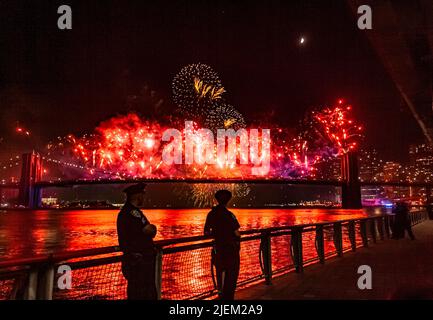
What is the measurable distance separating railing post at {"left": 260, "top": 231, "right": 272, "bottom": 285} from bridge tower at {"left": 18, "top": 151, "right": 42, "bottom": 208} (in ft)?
306

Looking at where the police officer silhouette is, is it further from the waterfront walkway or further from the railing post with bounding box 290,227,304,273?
the railing post with bounding box 290,227,304,273

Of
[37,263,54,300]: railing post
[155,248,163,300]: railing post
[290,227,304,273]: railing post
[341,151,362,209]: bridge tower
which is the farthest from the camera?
[341,151,362,209]: bridge tower

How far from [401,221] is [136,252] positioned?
17609mm

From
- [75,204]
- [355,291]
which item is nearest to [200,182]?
[75,204]

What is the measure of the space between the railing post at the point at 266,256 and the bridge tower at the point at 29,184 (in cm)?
9323

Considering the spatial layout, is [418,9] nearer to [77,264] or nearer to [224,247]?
[224,247]

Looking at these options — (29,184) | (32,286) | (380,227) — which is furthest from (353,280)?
(29,184)

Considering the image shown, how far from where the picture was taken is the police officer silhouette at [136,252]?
5.64 m

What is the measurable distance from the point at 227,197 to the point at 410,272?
5979 millimetres

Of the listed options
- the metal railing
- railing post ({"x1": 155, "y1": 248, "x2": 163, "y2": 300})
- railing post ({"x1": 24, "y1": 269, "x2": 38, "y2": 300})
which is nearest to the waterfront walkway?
the metal railing

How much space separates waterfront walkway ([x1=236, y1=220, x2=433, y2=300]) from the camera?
26.7 feet

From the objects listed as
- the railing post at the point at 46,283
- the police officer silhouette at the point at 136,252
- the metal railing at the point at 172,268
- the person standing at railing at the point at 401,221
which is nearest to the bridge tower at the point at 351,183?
the person standing at railing at the point at 401,221

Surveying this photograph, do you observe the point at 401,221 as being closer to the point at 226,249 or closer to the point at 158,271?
the point at 226,249

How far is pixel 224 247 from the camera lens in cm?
705
